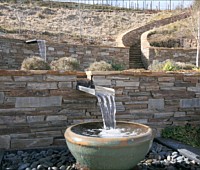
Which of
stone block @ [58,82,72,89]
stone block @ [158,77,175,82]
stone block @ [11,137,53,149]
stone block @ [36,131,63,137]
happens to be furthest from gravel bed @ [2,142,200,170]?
stone block @ [158,77,175,82]

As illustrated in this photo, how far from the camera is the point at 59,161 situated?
134 inches

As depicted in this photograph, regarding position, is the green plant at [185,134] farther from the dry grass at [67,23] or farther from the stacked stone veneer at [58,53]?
the dry grass at [67,23]

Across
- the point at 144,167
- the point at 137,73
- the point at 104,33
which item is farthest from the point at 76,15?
the point at 144,167

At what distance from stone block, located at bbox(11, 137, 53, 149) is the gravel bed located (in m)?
0.10

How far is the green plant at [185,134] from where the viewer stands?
4.32 metres

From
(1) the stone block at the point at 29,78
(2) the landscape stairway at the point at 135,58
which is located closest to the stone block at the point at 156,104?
(1) the stone block at the point at 29,78

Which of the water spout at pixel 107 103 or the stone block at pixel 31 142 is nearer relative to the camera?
the water spout at pixel 107 103

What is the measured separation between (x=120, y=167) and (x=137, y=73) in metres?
1.90

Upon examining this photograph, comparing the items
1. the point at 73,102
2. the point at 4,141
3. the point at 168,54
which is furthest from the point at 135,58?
the point at 4,141

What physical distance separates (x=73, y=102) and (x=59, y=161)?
93 cm

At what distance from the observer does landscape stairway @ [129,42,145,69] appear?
11.3 metres

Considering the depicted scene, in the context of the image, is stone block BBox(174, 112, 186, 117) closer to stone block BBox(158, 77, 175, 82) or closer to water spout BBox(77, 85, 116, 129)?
stone block BBox(158, 77, 175, 82)

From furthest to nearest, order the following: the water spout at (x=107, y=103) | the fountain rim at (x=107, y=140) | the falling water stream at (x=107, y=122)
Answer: the water spout at (x=107, y=103)
the falling water stream at (x=107, y=122)
the fountain rim at (x=107, y=140)

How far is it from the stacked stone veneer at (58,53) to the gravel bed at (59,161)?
19.0ft
